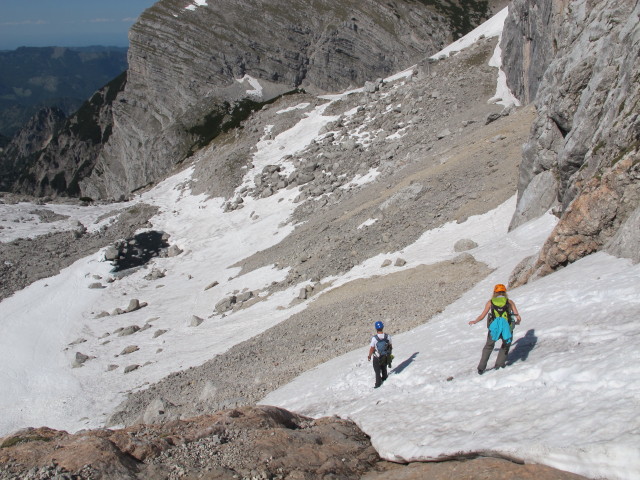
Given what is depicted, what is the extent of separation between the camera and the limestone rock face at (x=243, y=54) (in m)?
115

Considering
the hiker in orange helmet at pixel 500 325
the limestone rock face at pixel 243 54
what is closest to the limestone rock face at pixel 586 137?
the hiker in orange helmet at pixel 500 325

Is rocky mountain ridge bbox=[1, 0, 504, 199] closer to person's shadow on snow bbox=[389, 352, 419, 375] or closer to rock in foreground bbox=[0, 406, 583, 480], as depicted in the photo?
person's shadow on snow bbox=[389, 352, 419, 375]

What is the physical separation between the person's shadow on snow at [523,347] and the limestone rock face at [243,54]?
105295 mm

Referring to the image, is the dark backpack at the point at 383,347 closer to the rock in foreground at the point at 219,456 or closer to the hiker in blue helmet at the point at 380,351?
the hiker in blue helmet at the point at 380,351

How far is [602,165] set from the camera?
17.0 metres

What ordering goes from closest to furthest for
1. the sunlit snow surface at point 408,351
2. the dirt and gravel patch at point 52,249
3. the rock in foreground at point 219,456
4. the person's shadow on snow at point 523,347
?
1. the rock in foreground at point 219,456
2. the sunlit snow surface at point 408,351
3. the person's shadow on snow at point 523,347
4. the dirt and gravel patch at point 52,249

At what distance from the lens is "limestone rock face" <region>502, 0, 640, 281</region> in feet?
51.4

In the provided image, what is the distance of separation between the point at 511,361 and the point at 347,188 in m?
37.3

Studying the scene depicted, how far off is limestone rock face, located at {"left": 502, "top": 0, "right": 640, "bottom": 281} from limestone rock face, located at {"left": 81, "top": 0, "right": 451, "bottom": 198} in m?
94.3

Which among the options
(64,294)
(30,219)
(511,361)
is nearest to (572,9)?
(511,361)

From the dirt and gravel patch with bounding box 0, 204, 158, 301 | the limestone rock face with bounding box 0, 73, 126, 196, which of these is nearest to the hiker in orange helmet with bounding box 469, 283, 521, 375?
the dirt and gravel patch with bounding box 0, 204, 158, 301

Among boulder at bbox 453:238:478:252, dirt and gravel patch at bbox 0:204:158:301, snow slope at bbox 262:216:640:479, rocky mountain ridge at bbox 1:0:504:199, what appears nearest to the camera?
snow slope at bbox 262:216:640:479

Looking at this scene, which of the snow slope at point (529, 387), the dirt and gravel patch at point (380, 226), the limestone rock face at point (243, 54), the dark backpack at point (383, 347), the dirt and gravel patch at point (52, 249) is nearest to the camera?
the snow slope at point (529, 387)

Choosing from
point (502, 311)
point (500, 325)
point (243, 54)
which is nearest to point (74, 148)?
point (243, 54)
